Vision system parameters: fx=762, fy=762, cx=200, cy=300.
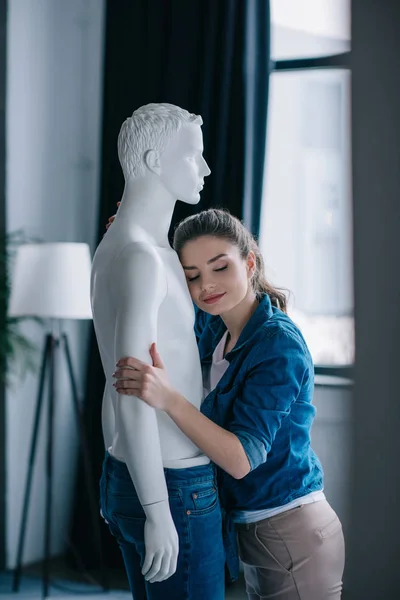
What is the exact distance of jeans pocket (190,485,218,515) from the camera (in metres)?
1.59

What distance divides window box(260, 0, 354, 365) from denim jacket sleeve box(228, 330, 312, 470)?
5.35 ft

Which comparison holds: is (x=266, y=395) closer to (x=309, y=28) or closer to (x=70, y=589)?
(x=309, y=28)

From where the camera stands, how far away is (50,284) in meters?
3.28

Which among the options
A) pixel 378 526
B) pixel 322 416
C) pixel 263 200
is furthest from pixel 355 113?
pixel 378 526

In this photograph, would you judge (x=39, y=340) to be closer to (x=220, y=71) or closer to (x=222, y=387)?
(x=220, y=71)

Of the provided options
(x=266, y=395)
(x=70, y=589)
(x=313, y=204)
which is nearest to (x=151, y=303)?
(x=266, y=395)

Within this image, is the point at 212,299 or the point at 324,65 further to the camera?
the point at 324,65

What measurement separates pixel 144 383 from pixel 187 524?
32cm

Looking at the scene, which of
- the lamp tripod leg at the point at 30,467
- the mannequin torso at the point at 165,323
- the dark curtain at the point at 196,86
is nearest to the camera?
the mannequin torso at the point at 165,323

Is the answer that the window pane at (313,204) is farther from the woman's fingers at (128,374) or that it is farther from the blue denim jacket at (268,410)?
the woman's fingers at (128,374)

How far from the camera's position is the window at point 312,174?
3.30 meters

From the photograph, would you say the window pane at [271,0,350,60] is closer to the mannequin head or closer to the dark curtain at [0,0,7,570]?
the dark curtain at [0,0,7,570]

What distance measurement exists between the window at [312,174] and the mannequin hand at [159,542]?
188 centimetres

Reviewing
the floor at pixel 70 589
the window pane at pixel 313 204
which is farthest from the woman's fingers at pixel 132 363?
the floor at pixel 70 589
